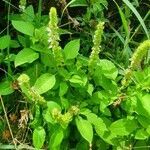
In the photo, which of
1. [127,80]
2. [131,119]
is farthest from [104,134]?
[127,80]

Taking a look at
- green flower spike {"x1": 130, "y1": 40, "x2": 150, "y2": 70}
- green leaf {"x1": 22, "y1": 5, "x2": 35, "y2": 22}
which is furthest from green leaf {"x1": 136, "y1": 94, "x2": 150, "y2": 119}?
green leaf {"x1": 22, "y1": 5, "x2": 35, "y2": 22}

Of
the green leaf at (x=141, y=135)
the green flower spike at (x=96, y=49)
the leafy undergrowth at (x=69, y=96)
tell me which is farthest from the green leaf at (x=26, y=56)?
the green leaf at (x=141, y=135)

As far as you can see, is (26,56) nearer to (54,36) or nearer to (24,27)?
(24,27)

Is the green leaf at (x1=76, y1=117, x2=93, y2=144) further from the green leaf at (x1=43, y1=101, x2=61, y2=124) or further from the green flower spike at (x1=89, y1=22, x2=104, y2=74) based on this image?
the green flower spike at (x1=89, y1=22, x2=104, y2=74)

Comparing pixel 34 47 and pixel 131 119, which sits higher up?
pixel 34 47

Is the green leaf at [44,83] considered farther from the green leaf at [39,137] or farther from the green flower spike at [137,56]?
the green flower spike at [137,56]

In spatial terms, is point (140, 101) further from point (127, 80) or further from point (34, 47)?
point (34, 47)

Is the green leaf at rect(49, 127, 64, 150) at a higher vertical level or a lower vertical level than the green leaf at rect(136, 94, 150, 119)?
lower
